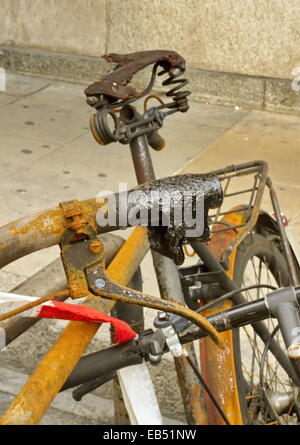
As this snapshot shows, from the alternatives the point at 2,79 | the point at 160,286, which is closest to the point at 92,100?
the point at 160,286

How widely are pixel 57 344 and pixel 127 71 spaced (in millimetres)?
983

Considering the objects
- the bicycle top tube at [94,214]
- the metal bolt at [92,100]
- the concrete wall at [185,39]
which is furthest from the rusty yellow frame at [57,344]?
the concrete wall at [185,39]

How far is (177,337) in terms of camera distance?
6.23 ft

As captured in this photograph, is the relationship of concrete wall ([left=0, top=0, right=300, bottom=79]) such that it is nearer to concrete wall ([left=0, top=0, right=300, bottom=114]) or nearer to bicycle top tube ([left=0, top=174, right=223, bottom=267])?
concrete wall ([left=0, top=0, right=300, bottom=114])

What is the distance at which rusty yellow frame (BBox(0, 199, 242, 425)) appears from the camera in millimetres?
1399

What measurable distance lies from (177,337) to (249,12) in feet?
17.3

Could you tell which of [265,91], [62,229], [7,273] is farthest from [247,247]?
[265,91]

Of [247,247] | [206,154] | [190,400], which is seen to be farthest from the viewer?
[206,154]

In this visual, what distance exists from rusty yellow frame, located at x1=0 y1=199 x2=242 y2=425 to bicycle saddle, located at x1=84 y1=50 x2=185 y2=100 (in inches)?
16.4

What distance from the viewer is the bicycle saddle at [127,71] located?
2318 mm

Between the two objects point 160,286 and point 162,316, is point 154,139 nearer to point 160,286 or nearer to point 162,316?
point 160,286

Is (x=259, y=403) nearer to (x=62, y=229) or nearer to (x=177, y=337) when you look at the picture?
(x=177, y=337)

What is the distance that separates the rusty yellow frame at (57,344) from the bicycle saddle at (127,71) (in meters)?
0.42

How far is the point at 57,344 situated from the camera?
5.82ft
